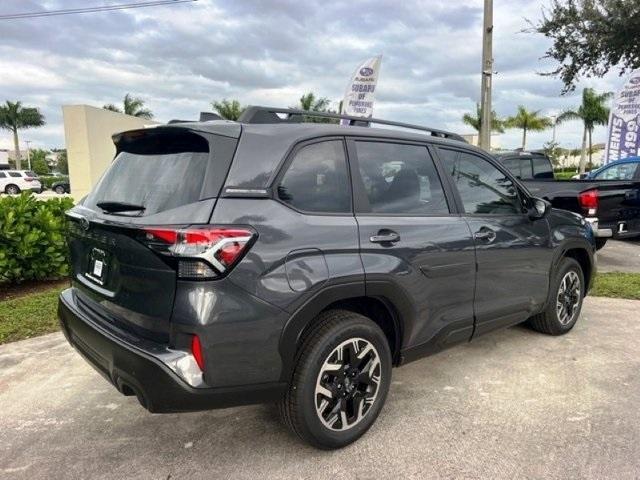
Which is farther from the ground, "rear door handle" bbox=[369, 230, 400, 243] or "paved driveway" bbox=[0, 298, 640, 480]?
"rear door handle" bbox=[369, 230, 400, 243]

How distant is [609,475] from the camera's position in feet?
8.27

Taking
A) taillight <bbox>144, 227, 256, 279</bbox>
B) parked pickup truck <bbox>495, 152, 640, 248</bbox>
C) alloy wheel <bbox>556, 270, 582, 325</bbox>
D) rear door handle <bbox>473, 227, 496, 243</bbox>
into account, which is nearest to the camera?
taillight <bbox>144, 227, 256, 279</bbox>

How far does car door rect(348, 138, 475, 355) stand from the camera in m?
2.80

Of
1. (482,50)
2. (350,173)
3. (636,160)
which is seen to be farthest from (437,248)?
(482,50)

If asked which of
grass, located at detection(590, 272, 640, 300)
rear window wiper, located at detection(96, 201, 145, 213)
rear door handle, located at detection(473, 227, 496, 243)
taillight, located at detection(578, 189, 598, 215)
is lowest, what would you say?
grass, located at detection(590, 272, 640, 300)

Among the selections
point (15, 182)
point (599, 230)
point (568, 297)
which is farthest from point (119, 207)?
point (15, 182)

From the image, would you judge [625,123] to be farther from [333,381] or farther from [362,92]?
[333,381]

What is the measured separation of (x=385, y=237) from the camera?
2805mm

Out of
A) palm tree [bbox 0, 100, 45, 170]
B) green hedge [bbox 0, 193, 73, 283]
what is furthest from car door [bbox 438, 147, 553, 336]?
palm tree [bbox 0, 100, 45, 170]

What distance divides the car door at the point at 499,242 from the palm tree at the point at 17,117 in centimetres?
5436

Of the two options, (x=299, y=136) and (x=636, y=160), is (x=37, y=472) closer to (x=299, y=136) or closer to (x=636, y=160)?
(x=299, y=136)

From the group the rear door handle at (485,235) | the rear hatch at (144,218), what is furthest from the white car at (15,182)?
the rear door handle at (485,235)

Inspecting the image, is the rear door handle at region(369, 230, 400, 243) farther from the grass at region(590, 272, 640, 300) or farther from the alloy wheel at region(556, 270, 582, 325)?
the grass at region(590, 272, 640, 300)

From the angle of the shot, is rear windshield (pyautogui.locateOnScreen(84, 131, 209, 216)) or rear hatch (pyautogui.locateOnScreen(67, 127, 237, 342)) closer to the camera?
rear hatch (pyautogui.locateOnScreen(67, 127, 237, 342))
